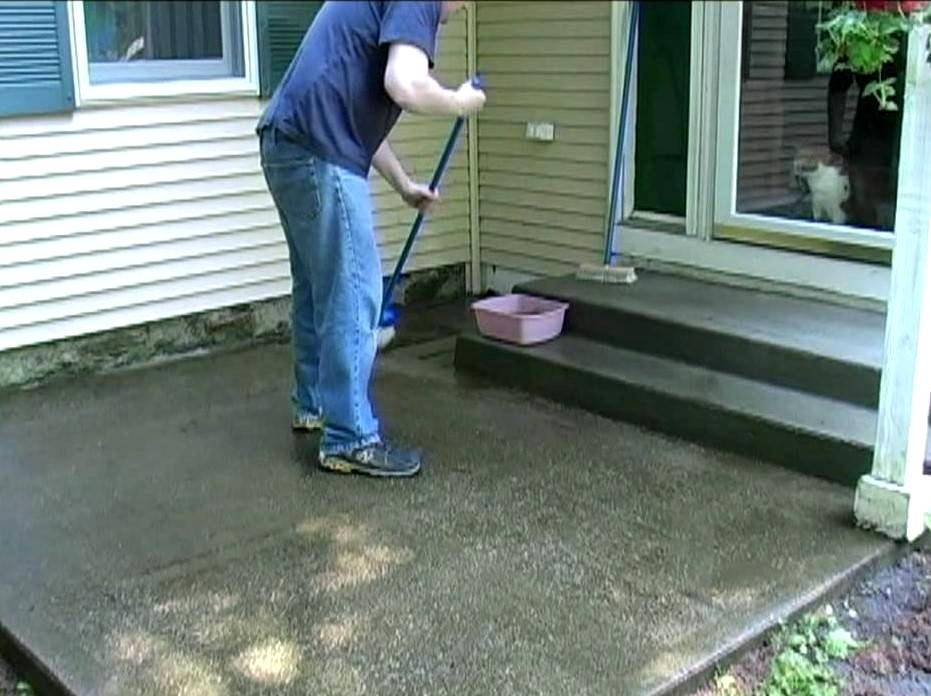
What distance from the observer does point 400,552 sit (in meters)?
3.06

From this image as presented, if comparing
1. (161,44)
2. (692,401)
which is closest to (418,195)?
(692,401)

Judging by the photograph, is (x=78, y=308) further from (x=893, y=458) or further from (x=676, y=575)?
(x=893, y=458)

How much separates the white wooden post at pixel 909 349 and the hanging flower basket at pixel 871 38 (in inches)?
52.4

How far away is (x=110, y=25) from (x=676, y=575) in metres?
3.46

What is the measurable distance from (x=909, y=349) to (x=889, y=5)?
1827 mm

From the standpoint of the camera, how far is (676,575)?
2922 mm

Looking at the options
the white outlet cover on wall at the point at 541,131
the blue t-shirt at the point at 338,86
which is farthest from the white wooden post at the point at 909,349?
the white outlet cover on wall at the point at 541,131

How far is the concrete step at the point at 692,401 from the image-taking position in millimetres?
3543

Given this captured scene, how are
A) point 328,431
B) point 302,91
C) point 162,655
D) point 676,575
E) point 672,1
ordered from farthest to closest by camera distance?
point 672,1 < point 328,431 < point 302,91 < point 676,575 < point 162,655

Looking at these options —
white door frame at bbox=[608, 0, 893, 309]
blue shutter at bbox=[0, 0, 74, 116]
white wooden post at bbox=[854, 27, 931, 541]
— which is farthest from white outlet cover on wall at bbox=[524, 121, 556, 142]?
white wooden post at bbox=[854, 27, 931, 541]

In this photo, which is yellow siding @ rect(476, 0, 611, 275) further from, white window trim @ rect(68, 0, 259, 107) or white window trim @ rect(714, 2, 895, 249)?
white window trim @ rect(68, 0, 259, 107)

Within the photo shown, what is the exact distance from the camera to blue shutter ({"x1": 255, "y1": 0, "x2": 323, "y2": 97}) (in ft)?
16.2

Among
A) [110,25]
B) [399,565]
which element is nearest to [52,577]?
[399,565]

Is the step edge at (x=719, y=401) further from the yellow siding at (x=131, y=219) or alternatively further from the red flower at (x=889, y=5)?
the red flower at (x=889, y=5)
